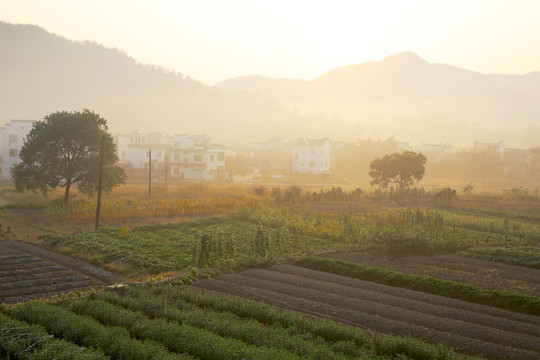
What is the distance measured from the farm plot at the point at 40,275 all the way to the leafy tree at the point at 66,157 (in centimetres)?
1398

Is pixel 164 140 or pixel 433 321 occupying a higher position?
pixel 164 140

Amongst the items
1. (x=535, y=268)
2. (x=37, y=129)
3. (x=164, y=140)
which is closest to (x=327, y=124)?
(x=164, y=140)

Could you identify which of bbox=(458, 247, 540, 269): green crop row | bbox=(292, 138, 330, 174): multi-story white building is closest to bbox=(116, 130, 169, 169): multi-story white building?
bbox=(292, 138, 330, 174): multi-story white building

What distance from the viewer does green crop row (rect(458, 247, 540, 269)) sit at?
18.5m

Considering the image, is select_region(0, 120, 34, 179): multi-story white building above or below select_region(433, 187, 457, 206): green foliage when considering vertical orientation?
above

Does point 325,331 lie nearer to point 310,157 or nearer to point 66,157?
point 66,157

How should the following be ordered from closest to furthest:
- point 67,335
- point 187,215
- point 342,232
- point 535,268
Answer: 1. point 67,335
2. point 535,268
3. point 342,232
4. point 187,215

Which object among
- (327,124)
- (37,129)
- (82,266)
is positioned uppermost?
(327,124)

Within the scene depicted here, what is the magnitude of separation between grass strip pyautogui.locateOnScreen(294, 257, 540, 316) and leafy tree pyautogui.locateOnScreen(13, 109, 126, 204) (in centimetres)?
2078

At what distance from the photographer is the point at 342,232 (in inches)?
974

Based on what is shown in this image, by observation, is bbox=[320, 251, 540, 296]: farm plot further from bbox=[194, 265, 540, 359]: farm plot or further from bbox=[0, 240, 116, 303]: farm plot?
bbox=[0, 240, 116, 303]: farm plot

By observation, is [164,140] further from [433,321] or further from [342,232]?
[433,321]

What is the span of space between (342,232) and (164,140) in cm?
7740

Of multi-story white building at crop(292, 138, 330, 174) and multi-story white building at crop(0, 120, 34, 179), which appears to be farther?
multi-story white building at crop(292, 138, 330, 174)
